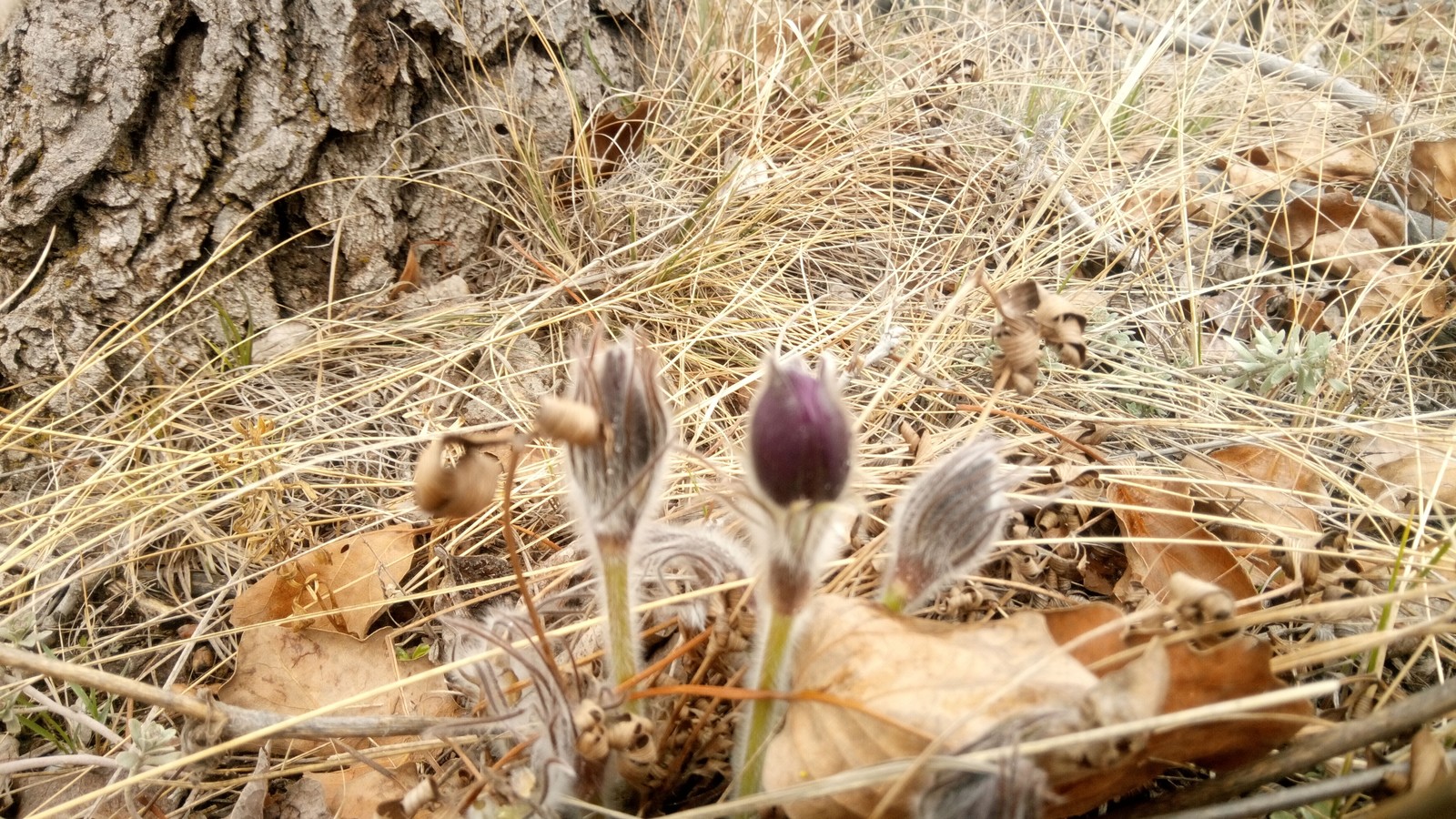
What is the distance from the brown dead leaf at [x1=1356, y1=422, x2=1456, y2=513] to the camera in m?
1.20

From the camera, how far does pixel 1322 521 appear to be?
1.20 metres

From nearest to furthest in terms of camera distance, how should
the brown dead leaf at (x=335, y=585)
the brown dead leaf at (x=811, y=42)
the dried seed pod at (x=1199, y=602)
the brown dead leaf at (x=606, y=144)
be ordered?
1. the dried seed pod at (x=1199, y=602)
2. the brown dead leaf at (x=335, y=585)
3. the brown dead leaf at (x=606, y=144)
4. the brown dead leaf at (x=811, y=42)

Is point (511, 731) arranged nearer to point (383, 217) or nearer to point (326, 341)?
point (326, 341)

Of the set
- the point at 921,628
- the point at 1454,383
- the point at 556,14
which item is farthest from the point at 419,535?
the point at 1454,383

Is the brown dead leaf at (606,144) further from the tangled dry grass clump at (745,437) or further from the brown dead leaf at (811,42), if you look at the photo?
the brown dead leaf at (811,42)

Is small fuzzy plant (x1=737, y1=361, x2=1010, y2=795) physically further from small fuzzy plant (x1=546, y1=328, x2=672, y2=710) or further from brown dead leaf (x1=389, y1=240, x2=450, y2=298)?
brown dead leaf (x1=389, y1=240, x2=450, y2=298)

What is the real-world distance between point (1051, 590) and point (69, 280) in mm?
1641

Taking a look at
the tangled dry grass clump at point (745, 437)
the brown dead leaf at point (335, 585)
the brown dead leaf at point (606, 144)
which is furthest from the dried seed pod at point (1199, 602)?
the brown dead leaf at point (606, 144)

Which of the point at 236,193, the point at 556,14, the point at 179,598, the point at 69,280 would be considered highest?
the point at 556,14

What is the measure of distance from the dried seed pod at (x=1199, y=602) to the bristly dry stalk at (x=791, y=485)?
295mm

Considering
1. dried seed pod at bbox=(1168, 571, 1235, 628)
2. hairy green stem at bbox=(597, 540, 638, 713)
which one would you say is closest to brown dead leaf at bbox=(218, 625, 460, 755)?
hairy green stem at bbox=(597, 540, 638, 713)

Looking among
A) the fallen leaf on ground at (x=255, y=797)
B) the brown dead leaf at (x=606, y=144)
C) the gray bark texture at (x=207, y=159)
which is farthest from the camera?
the brown dead leaf at (x=606, y=144)

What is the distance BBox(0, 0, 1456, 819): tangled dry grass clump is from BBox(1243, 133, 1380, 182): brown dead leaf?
2cm

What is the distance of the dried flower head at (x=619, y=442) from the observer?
696mm
